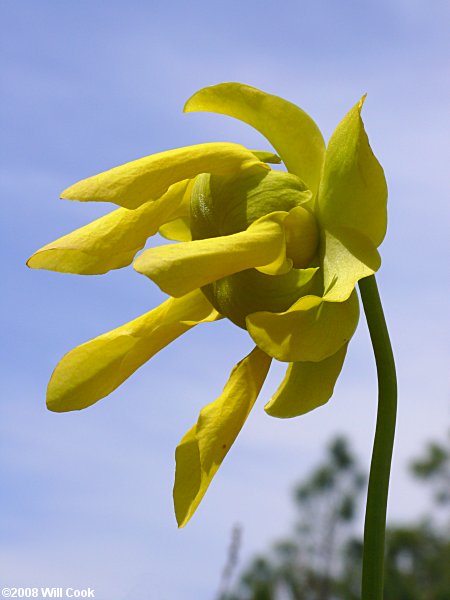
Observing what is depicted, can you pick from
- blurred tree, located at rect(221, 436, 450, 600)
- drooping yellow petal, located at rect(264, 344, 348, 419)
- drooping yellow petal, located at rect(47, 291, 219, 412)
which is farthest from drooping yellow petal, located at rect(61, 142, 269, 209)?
blurred tree, located at rect(221, 436, 450, 600)

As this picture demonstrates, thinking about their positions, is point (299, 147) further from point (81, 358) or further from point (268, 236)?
point (81, 358)

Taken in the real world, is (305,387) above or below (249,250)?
below

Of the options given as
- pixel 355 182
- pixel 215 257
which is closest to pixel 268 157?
pixel 355 182

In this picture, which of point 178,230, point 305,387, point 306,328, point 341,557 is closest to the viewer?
point 306,328

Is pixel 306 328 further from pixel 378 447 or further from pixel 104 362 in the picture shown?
pixel 104 362

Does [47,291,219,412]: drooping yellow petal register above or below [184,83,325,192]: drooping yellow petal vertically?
below

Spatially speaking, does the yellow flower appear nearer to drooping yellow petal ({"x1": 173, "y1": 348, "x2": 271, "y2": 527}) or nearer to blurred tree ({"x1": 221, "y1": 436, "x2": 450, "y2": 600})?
drooping yellow petal ({"x1": 173, "y1": 348, "x2": 271, "y2": 527})

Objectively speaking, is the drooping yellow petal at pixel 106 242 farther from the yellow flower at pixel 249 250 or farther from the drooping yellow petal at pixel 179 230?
the drooping yellow petal at pixel 179 230

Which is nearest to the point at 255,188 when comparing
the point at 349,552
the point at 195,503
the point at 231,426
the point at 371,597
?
the point at 231,426
